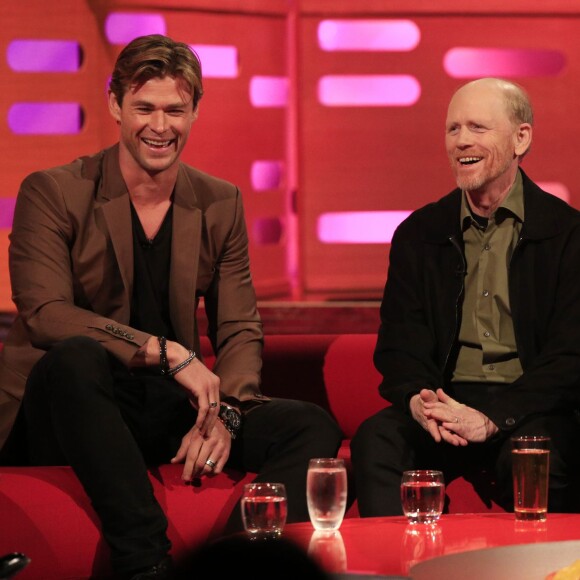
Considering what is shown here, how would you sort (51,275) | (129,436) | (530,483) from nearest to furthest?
1. (530,483)
2. (129,436)
3. (51,275)

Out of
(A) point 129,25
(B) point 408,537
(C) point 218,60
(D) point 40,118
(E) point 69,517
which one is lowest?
(E) point 69,517

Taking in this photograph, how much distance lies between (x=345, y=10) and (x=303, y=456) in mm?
2243

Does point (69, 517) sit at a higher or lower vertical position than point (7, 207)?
lower

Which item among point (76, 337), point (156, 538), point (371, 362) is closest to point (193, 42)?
point (371, 362)

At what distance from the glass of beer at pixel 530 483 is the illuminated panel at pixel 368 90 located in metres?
2.49

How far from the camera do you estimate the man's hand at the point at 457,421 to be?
258 centimetres

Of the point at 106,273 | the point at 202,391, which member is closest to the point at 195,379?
the point at 202,391

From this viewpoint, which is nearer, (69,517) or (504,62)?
(69,517)

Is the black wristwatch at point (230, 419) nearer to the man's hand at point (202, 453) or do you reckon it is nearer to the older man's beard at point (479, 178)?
the man's hand at point (202, 453)

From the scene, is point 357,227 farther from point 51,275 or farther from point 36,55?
point 51,275

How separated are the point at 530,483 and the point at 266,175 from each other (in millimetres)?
2551

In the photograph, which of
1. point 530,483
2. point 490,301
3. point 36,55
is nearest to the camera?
point 530,483

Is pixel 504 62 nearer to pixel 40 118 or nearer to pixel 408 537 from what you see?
pixel 40 118

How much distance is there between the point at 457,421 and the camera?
2586mm
